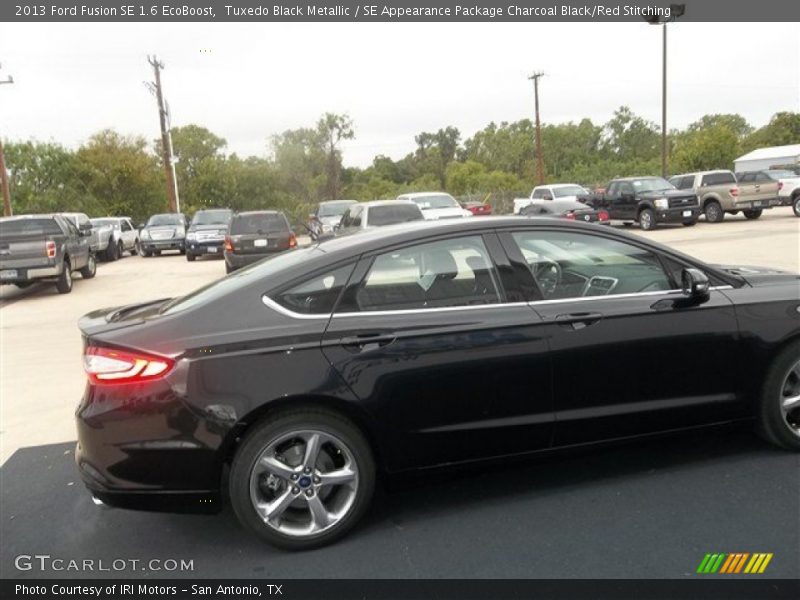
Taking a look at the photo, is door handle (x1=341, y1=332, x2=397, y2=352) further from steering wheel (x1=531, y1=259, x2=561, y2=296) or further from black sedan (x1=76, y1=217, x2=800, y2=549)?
steering wheel (x1=531, y1=259, x2=561, y2=296)

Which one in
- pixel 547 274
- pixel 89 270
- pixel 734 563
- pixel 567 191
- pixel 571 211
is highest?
pixel 567 191

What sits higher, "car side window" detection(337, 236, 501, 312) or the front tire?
"car side window" detection(337, 236, 501, 312)

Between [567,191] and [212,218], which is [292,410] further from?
[567,191]

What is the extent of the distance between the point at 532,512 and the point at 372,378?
1.14 meters

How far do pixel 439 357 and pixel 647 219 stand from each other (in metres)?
22.2

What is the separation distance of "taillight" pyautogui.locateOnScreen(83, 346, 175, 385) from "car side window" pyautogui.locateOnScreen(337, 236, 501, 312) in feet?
3.11

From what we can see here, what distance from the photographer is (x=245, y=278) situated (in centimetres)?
391

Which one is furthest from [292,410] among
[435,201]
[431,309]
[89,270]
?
[435,201]

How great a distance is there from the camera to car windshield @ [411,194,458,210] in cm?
2103

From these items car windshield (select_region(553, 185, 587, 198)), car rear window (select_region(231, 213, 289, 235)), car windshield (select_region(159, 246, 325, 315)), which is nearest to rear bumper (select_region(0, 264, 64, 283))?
car rear window (select_region(231, 213, 289, 235))

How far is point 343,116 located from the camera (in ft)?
202

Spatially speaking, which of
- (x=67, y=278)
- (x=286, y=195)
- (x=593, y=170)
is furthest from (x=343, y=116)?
(x=67, y=278)

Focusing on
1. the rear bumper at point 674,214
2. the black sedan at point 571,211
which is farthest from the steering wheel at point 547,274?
the rear bumper at point 674,214
